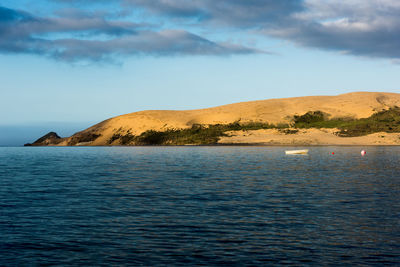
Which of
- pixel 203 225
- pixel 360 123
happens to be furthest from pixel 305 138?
pixel 203 225

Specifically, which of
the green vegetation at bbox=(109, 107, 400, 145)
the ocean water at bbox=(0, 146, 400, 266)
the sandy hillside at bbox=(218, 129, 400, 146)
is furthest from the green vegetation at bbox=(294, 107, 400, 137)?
the ocean water at bbox=(0, 146, 400, 266)

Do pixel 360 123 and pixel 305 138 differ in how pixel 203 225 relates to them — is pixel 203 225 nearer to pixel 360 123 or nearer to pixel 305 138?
pixel 305 138

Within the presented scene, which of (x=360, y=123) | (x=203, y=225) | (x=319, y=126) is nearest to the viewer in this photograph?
(x=203, y=225)

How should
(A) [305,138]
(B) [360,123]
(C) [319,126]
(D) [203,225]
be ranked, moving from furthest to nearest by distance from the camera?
(C) [319,126], (B) [360,123], (A) [305,138], (D) [203,225]

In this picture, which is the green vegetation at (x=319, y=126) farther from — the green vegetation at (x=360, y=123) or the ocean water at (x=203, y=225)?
the ocean water at (x=203, y=225)

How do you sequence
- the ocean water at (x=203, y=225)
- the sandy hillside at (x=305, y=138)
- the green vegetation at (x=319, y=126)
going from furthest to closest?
the green vegetation at (x=319, y=126)
the sandy hillside at (x=305, y=138)
the ocean water at (x=203, y=225)

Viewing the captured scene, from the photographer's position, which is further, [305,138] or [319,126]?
[319,126]

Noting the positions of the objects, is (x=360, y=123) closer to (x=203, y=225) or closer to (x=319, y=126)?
(x=319, y=126)

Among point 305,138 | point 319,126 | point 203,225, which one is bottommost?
point 203,225

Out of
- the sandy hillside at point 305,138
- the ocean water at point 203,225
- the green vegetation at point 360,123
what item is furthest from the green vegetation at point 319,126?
the ocean water at point 203,225

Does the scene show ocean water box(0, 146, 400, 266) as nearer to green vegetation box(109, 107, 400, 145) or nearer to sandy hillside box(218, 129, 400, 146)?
sandy hillside box(218, 129, 400, 146)

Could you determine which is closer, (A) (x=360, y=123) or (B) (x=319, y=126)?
(A) (x=360, y=123)

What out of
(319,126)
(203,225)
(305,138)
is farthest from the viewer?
(319,126)

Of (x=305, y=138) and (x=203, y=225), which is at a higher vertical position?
(x=305, y=138)
